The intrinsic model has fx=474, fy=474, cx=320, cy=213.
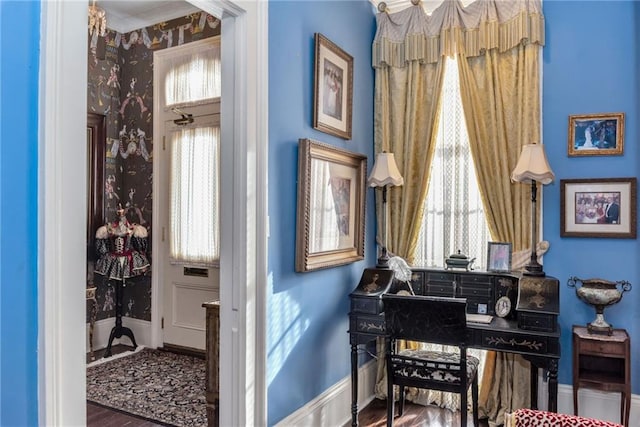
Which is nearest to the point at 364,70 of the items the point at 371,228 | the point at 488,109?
the point at 488,109

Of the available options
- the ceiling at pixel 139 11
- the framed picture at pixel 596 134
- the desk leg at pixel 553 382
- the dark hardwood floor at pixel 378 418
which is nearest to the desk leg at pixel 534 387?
the dark hardwood floor at pixel 378 418

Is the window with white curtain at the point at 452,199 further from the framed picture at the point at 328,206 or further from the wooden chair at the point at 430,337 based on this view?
the wooden chair at the point at 430,337

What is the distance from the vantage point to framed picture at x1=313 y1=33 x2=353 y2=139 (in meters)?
2.88

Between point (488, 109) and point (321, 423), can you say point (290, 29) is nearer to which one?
point (488, 109)

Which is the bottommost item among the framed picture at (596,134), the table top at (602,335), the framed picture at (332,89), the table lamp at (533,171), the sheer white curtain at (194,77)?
the table top at (602,335)

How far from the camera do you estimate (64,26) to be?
1.49 m

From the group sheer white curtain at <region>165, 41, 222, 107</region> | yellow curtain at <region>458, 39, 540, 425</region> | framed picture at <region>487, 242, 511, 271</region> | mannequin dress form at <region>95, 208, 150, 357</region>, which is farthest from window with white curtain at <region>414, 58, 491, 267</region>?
mannequin dress form at <region>95, 208, 150, 357</region>

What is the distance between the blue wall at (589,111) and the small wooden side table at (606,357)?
20 centimetres

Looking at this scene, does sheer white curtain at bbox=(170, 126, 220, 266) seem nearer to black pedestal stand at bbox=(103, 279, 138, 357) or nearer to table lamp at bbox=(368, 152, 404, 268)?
black pedestal stand at bbox=(103, 279, 138, 357)

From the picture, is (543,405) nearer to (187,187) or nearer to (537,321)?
(537,321)

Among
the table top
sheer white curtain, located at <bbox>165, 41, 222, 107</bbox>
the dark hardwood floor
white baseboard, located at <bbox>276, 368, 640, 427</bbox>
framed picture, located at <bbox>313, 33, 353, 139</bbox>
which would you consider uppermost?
sheer white curtain, located at <bbox>165, 41, 222, 107</bbox>

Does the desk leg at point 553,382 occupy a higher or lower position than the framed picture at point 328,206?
lower

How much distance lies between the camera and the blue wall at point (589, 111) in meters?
3.11

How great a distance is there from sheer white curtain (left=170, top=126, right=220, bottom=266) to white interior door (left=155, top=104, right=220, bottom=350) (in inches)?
1.4
